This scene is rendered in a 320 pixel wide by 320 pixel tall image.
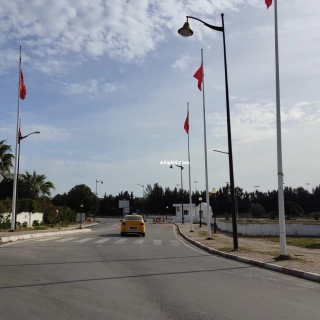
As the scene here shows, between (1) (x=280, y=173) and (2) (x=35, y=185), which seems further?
(2) (x=35, y=185)

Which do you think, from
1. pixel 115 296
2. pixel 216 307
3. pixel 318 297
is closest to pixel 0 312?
pixel 115 296

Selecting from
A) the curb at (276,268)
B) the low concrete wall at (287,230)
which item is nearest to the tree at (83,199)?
the low concrete wall at (287,230)

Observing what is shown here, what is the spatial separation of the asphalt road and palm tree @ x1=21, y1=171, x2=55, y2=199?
175ft

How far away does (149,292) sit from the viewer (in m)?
8.45

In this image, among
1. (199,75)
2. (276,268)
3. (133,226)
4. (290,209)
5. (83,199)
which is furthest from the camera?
(83,199)

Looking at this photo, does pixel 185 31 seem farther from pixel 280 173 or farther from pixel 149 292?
pixel 149 292

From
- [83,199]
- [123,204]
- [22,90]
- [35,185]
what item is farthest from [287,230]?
[123,204]

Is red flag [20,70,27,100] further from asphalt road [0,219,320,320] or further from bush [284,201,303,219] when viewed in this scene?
bush [284,201,303,219]

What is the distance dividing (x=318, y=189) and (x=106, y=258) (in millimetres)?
118284

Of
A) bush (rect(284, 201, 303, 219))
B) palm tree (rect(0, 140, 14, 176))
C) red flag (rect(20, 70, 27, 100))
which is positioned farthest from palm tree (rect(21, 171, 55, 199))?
bush (rect(284, 201, 303, 219))

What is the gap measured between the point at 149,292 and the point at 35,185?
60712 millimetres

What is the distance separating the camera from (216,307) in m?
7.12

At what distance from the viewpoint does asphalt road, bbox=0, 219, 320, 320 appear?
263 inches

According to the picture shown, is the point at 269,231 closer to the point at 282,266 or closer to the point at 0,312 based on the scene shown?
the point at 282,266
